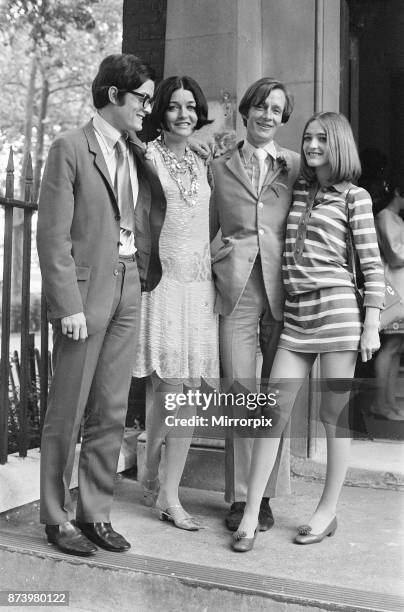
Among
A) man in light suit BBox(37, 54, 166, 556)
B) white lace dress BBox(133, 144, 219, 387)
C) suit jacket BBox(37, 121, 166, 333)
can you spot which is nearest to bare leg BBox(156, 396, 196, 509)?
white lace dress BBox(133, 144, 219, 387)

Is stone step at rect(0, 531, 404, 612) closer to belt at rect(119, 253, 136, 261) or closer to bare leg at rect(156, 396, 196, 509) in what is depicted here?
bare leg at rect(156, 396, 196, 509)

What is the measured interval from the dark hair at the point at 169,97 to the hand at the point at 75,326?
1.15 meters

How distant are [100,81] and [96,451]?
1.78 m

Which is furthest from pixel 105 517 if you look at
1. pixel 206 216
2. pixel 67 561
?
pixel 206 216

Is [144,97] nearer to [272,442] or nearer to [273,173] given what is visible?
[273,173]

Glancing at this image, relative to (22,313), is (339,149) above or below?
above

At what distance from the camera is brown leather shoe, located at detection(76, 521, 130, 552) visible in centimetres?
350

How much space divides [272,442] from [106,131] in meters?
1.73

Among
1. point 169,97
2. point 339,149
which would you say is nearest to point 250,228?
point 339,149

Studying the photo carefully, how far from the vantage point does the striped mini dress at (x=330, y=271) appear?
347cm

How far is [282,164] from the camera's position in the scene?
151 inches

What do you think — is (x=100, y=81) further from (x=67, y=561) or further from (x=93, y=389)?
(x=67, y=561)

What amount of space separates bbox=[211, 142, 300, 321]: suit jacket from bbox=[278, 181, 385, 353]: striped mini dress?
5.6 inches

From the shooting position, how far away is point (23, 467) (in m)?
4.31
